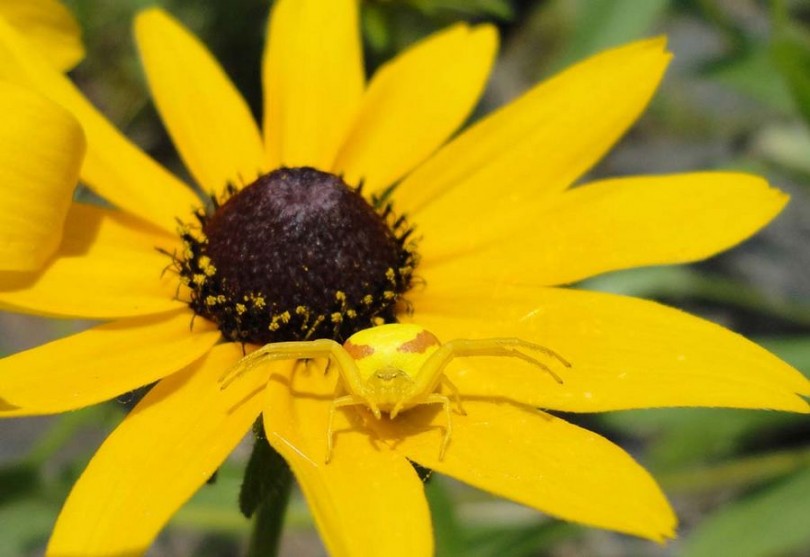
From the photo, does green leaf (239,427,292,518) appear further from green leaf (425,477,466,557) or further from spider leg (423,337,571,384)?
green leaf (425,477,466,557)

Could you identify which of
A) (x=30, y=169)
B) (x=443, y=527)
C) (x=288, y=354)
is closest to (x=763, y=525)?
(x=443, y=527)

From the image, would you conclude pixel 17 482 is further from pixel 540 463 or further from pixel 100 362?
pixel 540 463

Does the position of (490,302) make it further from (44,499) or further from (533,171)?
(44,499)

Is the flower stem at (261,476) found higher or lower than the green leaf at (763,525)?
lower

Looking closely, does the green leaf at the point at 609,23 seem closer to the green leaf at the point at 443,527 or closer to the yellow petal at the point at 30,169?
the green leaf at the point at 443,527

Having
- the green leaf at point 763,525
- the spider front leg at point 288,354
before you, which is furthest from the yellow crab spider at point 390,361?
the green leaf at point 763,525

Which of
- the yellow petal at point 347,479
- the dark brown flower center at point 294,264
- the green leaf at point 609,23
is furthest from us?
the green leaf at point 609,23

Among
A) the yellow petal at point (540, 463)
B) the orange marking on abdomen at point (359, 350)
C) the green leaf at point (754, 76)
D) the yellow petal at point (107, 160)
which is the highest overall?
the green leaf at point (754, 76)
